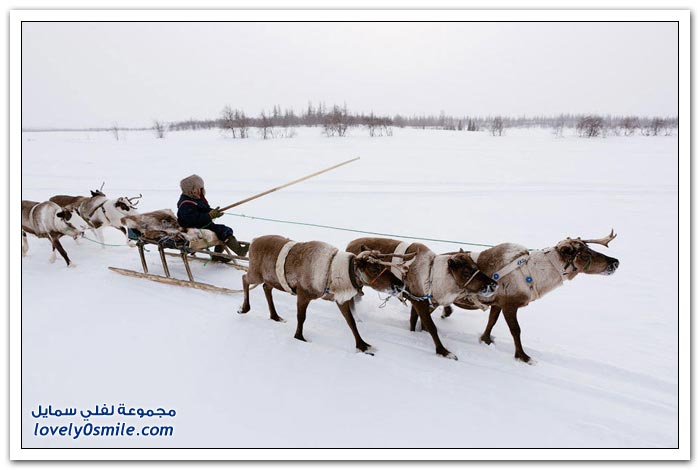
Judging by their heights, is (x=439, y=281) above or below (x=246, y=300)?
above

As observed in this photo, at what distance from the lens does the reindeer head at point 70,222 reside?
23.6 ft

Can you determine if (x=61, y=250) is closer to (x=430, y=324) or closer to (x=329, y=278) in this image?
(x=329, y=278)

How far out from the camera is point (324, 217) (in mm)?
12047

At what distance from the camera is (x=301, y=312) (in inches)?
186

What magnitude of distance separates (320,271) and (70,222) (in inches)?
233

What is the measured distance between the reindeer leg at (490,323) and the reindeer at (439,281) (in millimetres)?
532

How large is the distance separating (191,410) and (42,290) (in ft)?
15.3

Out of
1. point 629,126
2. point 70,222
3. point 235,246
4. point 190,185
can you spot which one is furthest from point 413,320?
point 629,126

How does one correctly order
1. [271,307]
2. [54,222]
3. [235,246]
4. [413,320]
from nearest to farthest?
[413,320], [271,307], [235,246], [54,222]

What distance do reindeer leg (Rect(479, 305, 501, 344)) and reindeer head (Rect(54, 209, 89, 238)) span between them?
771 centimetres

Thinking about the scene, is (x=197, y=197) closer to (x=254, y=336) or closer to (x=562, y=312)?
(x=254, y=336)

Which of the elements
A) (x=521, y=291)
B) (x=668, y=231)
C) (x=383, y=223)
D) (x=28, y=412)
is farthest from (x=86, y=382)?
(x=668, y=231)

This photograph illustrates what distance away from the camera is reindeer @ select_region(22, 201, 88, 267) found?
7215mm

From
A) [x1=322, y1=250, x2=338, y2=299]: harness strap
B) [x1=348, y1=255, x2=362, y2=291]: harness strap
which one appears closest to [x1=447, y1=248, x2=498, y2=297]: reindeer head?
[x1=348, y1=255, x2=362, y2=291]: harness strap
